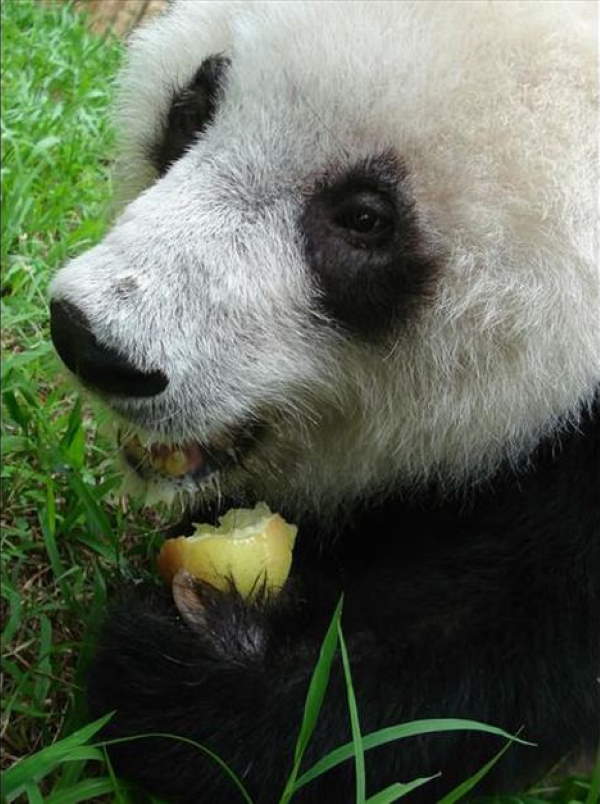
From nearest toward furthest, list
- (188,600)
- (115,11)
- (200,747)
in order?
1. (200,747)
2. (188,600)
3. (115,11)

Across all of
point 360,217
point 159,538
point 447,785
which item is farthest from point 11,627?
point 360,217

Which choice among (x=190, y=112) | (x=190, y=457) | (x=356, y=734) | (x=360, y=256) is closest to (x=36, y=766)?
(x=356, y=734)

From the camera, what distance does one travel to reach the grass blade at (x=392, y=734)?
2108 millimetres

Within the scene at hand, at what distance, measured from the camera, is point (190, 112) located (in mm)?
2449

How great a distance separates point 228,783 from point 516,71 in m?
1.39

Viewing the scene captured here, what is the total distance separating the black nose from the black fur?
0.49 meters

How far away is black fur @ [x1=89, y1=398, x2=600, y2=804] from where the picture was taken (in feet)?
7.39

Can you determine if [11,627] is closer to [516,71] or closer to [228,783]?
[228,783]

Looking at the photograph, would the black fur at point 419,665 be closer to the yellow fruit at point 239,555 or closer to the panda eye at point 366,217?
the yellow fruit at point 239,555

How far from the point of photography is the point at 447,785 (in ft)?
7.50

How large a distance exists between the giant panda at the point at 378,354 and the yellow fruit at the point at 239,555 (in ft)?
0.17

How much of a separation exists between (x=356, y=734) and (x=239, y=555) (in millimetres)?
509

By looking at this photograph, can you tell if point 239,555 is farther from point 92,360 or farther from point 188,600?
point 92,360

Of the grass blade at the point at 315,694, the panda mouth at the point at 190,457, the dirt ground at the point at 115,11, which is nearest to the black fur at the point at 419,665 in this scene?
the grass blade at the point at 315,694
